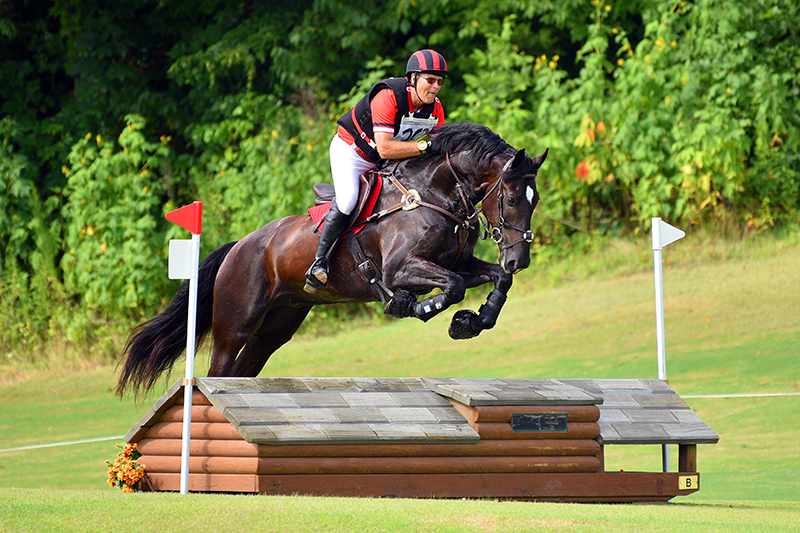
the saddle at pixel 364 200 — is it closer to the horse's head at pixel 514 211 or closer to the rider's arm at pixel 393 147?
the rider's arm at pixel 393 147

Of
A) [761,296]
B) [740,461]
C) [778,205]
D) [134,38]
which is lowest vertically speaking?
[740,461]

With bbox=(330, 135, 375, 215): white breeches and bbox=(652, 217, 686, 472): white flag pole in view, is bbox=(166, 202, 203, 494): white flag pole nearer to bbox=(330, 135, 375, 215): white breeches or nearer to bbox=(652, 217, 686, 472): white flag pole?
bbox=(330, 135, 375, 215): white breeches

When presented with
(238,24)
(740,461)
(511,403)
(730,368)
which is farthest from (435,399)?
(238,24)

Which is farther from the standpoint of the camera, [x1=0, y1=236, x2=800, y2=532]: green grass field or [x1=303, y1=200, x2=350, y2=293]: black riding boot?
[x1=303, y1=200, x2=350, y2=293]: black riding boot

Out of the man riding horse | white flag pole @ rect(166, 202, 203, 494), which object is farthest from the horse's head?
white flag pole @ rect(166, 202, 203, 494)

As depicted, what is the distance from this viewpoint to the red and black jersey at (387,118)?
15.6 ft

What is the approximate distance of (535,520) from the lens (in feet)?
11.8

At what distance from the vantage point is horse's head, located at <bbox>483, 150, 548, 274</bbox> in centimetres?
445

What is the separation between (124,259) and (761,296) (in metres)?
8.95

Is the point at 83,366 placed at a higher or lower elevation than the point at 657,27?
lower

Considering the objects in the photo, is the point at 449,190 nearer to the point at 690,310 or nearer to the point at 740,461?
the point at 740,461

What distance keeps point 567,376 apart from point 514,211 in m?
5.71

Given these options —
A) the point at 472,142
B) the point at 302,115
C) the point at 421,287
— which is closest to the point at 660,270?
the point at 472,142

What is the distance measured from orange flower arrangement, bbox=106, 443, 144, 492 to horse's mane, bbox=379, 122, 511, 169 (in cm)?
228
